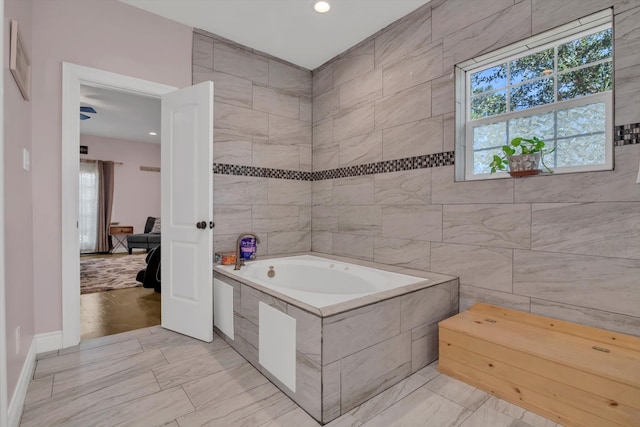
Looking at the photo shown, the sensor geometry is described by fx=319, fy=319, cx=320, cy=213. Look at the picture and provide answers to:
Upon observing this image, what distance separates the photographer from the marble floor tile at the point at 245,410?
1533mm

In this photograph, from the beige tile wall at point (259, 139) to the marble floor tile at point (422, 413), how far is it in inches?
81.4

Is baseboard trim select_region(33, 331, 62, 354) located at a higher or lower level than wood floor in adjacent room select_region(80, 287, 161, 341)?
higher

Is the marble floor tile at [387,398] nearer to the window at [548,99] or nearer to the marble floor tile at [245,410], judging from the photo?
the marble floor tile at [245,410]

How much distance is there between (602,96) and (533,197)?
0.67 m

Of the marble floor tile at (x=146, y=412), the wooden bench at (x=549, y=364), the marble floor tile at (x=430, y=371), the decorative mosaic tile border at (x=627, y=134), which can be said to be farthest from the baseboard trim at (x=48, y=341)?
the decorative mosaic tile border at (x=627, y=134)

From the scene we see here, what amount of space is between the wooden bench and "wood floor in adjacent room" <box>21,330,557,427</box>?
0.09m

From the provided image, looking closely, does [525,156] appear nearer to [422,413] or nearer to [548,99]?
[548,99]

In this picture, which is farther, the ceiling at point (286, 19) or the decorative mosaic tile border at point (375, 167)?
the ceiling at point (286, 19)

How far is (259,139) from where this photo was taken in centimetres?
333

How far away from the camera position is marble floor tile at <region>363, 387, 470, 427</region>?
1.52m

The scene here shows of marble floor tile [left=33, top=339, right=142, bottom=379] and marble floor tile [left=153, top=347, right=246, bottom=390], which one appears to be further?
marble floor tile [left=33, top=339, right=142, bottom=379]

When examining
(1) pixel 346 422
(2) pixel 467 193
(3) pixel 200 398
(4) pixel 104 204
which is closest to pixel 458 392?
Answer: (1) pixel 346 422

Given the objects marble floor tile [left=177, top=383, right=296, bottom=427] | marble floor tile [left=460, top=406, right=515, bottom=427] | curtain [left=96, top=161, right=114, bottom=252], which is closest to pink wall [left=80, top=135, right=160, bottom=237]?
curtain [left=96, top=161, right=114, bottom=252]

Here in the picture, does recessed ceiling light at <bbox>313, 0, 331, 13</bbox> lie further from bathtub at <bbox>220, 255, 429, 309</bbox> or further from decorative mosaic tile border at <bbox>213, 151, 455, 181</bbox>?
bathtub at <bbox>220, 255, 429, 309</bbox>
